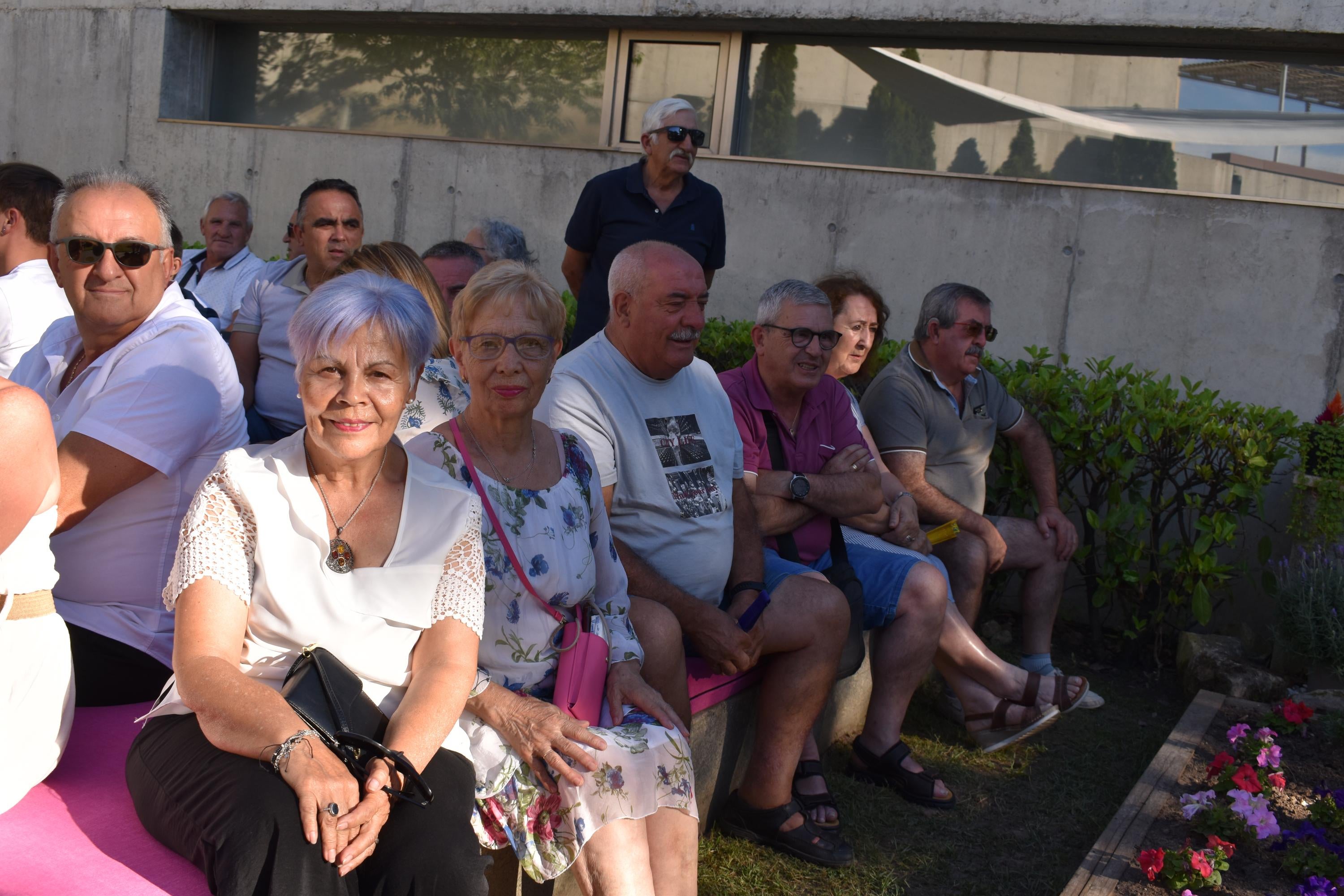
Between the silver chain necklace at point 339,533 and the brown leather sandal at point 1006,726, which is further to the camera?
the brown leather sandal at point 1006,726

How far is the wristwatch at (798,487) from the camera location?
13.1 feet

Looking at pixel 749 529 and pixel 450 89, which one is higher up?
pixel 450 89

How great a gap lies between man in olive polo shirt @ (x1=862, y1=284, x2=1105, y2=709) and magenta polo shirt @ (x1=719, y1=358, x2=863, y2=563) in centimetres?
47

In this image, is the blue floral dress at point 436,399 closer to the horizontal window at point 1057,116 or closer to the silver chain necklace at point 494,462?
the silver chain necklace at point 494,462

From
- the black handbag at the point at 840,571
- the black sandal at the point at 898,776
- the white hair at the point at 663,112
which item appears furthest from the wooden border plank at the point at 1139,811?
the white hair at the point at 663,112

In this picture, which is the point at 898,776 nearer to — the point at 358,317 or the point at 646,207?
the point at 358,317

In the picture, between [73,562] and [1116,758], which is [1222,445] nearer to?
[1116,758]

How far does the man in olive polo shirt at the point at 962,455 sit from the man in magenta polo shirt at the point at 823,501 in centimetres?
63

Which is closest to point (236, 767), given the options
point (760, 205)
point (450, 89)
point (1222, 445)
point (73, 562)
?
point (73, 562)

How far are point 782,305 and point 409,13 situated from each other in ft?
21.2

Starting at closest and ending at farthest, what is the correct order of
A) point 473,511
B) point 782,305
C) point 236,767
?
1. point 236,767
2. point 473,511
3. point 782,305

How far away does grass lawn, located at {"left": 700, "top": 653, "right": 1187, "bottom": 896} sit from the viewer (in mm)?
3469

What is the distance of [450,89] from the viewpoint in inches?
377

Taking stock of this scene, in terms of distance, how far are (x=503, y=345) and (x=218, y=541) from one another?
894 mm
